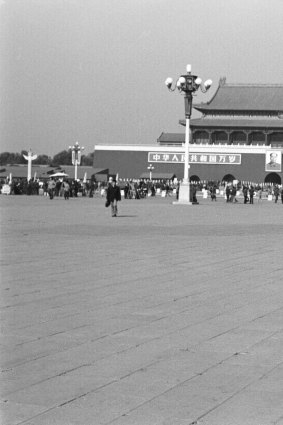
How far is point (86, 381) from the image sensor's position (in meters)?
3.90

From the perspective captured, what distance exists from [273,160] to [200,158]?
16.6 ft

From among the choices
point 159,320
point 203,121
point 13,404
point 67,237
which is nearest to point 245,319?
point 159,320

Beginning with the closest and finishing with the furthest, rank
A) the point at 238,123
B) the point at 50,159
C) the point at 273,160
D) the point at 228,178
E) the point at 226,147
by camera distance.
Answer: the point at 273,160 < the point at 226,147 < the point at 238,123 < the point at 228,178 < the point at 50,159

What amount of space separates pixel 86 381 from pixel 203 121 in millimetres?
57483

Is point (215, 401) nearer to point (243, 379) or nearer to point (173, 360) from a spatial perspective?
point (243, 379)

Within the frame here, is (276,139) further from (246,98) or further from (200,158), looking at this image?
(200,158)

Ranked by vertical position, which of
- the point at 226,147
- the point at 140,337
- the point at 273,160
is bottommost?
the point at 140,337

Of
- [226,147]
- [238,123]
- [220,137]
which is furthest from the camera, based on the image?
[220,137]

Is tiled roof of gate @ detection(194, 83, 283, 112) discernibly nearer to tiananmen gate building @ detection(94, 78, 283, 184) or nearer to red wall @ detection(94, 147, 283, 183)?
tiananmen gate building @ detection(94, 78, 283, 184)

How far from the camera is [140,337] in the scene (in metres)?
5.02

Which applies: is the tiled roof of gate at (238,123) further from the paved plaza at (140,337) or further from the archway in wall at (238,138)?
the paved plaza at (140,337)

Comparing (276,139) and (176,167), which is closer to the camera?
(176,167)

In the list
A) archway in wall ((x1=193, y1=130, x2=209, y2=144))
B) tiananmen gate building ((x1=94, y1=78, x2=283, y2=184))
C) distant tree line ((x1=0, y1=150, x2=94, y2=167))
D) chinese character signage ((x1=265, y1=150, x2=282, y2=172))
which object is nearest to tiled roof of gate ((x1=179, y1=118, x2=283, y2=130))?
tiananmen gate building ((x1=94, y1=78, x2=283, y2=184))

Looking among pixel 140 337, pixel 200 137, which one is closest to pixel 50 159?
pixel 200 137
